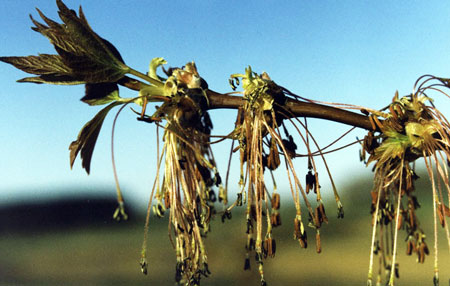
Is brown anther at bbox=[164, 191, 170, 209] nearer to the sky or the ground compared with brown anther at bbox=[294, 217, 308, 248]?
nearer to the sky

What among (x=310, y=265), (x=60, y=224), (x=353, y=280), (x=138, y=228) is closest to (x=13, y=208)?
(x=60, y=224)

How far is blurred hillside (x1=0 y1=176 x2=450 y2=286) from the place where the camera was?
7633 mm

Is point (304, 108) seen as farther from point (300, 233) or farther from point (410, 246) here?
point (410, 246)

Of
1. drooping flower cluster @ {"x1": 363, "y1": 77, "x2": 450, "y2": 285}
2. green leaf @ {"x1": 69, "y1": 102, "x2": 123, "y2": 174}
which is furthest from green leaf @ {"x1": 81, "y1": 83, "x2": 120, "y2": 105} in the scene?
drooping flower cluster @ {"x1": 363, "y1": 77, "x2": 450, "y2": 285}

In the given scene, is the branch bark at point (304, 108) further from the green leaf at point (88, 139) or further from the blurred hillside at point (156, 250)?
the blurred hillside at point (156, 250)

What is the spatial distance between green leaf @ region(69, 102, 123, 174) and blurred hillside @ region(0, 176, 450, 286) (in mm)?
2581

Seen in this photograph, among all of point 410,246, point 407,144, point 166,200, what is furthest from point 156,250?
point 407,144

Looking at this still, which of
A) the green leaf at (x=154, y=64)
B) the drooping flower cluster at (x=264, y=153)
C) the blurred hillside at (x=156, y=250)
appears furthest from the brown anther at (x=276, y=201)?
the blurred hillside at (x=156, y=250)

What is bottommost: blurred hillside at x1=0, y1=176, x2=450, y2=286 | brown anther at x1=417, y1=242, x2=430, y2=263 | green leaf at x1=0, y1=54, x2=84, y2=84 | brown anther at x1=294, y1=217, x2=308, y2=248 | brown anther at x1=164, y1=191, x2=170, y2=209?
blurred hillside at x1=0, y1=176, x2=450, y2=286

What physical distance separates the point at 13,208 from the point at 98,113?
1682 centimetres

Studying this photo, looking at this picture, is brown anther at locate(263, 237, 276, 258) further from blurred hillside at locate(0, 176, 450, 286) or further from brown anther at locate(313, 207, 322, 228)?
blurred hillside at locate(0, 176, 450, 286)

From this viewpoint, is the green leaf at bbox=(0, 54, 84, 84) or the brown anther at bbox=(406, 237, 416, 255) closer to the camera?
the green leaf at bbox=(0, 54, 84, 84)

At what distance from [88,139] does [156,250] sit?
13.3 m

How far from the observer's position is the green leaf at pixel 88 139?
724 millimetres
